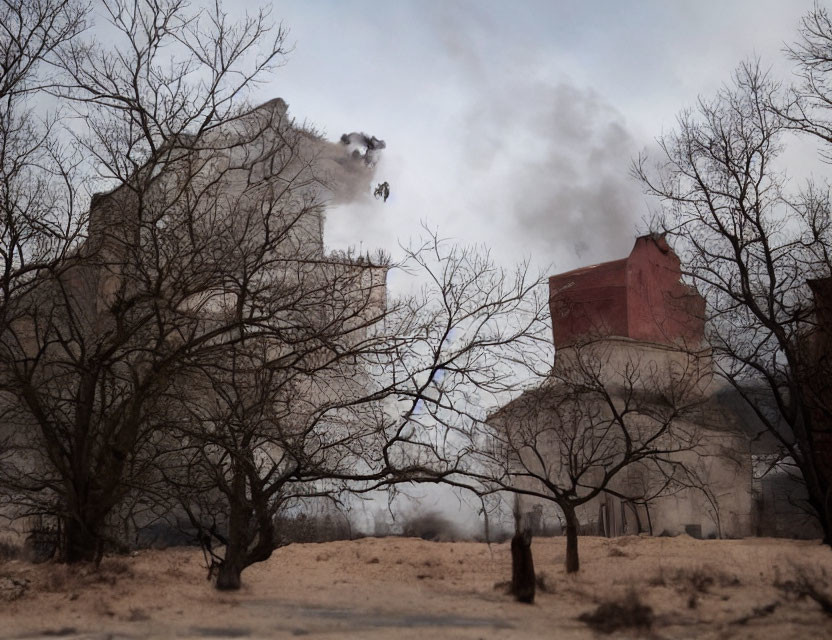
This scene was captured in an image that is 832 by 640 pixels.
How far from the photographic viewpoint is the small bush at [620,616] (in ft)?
28.3

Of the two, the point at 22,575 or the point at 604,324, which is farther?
the point at 604,324

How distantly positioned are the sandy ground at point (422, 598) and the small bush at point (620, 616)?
135 mm

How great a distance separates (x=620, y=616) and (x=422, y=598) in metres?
3.54

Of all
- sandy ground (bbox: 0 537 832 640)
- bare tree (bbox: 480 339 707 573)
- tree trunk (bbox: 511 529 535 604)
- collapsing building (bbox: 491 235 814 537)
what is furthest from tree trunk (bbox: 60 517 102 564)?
collapsing building (bbox: 491 235 814 537)

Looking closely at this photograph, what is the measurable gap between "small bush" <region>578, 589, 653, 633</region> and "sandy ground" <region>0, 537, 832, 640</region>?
14 centimetres

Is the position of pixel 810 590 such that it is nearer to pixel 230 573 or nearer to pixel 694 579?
pixel 694 579

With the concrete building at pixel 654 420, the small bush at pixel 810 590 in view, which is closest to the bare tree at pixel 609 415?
the concrete building at pixel 654 420

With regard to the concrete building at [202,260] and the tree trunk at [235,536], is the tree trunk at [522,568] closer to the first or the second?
the concrete building at [202,260]

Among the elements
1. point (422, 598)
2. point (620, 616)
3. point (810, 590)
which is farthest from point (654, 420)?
point (620, 616)

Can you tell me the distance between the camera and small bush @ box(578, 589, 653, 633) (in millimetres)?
8625

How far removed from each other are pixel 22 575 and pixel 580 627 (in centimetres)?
886

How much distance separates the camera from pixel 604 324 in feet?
72.5

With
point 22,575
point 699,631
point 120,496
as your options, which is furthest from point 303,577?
point 699,631

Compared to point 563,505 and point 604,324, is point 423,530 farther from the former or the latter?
point 563,505
